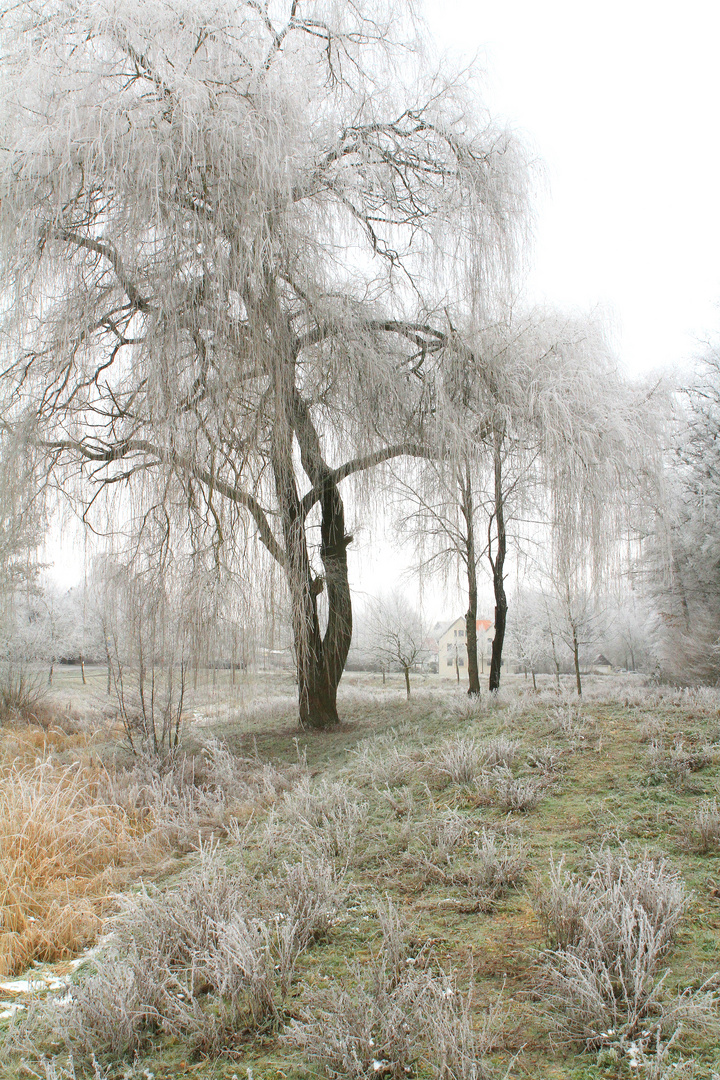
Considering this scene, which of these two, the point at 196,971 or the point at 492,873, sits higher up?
the point at 492,873

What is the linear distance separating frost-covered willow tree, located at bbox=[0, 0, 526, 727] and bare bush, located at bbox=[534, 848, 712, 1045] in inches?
103

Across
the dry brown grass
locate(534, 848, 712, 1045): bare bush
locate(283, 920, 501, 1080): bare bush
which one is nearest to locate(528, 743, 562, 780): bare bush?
locate(534, 848, 712, 1045): bare bush

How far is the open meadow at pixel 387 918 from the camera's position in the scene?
1481mm

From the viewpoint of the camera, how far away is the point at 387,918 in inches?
78.2

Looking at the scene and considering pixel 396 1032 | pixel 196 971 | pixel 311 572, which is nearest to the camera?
pixel 396 1032

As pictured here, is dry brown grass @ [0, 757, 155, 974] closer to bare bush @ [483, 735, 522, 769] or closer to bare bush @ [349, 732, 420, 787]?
bare bush @ [349, 732, 420, 787]

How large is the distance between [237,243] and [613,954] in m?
3.61

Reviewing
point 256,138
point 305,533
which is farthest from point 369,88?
point 305,533

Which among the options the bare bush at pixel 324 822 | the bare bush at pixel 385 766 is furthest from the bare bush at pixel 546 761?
the bare bush at pixel 324 822

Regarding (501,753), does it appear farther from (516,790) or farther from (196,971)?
(196,971)

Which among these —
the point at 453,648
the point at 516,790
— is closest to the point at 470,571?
the point at 516,790

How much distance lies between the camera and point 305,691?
21.4 feet

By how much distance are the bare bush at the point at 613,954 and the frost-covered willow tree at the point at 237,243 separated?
2606 millimetres

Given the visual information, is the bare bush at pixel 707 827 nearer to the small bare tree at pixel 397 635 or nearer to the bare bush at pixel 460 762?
the bare bush at pixel 460 762
